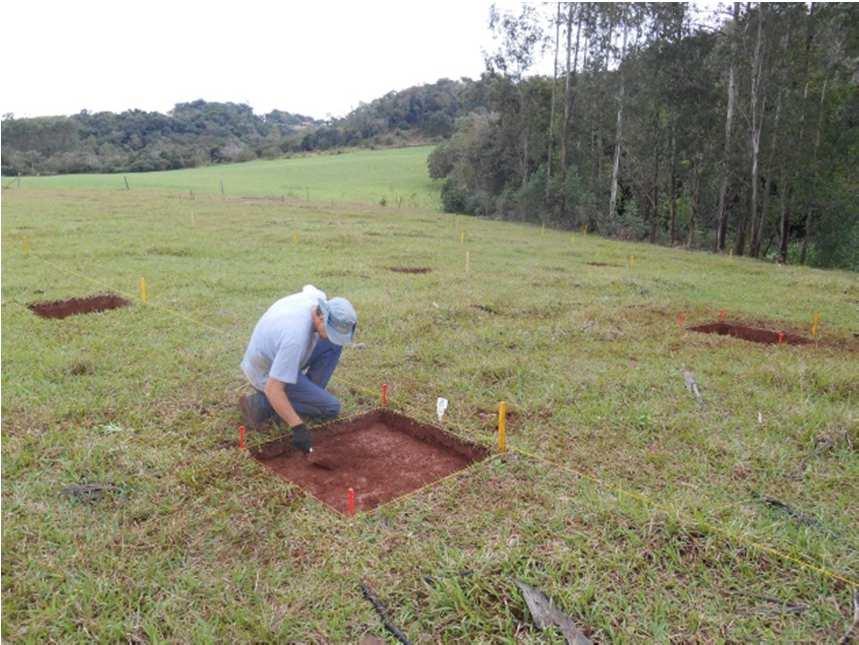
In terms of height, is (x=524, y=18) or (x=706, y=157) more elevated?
(x=524, y=18)

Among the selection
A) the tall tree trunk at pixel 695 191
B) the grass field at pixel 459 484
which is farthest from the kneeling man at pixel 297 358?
the tall tree trunk at pixel 695 191

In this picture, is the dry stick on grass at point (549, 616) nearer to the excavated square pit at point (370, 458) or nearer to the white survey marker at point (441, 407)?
the excavated square pit at point (370, 458)

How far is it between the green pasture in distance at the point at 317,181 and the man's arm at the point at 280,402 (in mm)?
26626

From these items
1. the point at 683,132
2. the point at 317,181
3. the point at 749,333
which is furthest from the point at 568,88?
the point at 317,181

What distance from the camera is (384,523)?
124 inches

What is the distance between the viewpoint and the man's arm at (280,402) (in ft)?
12.1

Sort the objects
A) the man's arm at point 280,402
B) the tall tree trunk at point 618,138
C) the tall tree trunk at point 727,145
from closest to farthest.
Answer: the man's arm at point 280,402, the tall tree trunk at point 727,145, the tall tree trunk at point 618,138

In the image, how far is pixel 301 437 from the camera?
377 cm

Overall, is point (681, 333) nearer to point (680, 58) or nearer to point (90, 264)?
point (90, 264)

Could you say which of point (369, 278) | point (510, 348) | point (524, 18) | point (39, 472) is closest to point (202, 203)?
point (524, 18)

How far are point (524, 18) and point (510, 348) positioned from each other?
71.8ft

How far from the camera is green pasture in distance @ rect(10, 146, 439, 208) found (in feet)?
106

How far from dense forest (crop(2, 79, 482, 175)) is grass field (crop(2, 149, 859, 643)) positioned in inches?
1537

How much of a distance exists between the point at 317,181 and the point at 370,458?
37223 mm
